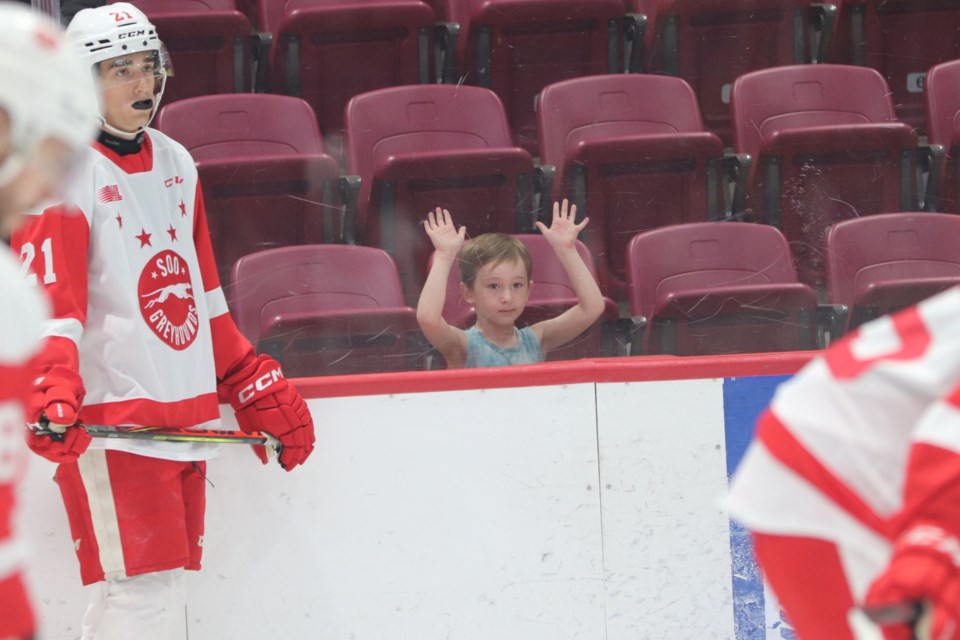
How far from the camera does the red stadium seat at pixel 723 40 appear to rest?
435cm

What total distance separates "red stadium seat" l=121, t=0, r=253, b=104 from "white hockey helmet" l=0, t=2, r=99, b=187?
121 inches

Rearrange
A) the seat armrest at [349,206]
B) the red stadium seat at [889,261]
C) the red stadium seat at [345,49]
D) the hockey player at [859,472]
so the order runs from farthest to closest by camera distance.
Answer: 1. the red stadium seat at [345,49]
2. the seat armrest at [349,206]
3. the red stadium seat at [889,261]
4. the hockey player at [859,472]

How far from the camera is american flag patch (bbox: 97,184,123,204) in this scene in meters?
2.65

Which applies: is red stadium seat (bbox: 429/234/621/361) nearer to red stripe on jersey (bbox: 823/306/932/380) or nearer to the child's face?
the child's face

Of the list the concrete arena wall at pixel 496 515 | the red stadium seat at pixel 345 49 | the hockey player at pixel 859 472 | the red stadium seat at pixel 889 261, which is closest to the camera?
the hockey player at pixel 859 472

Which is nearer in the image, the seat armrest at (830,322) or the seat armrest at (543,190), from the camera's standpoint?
the seat armrest at (830,322)

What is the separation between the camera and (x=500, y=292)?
324 centimetres

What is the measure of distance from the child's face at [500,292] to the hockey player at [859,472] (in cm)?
156

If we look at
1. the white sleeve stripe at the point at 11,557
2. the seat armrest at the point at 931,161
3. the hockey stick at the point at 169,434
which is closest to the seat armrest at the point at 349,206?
the hockey stick at the point at 169,434

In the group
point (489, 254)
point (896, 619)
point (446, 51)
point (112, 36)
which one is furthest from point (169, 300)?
point (446, 51)

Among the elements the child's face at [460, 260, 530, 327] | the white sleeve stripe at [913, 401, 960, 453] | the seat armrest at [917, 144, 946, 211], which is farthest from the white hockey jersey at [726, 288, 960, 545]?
the seat armrest at [917, 144, 946, 211]

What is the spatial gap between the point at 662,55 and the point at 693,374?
5.47 ft

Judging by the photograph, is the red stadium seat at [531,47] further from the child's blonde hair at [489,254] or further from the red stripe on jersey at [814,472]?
the red stripe on jersey at [814,472]

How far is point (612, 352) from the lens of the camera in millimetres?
3174
